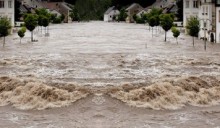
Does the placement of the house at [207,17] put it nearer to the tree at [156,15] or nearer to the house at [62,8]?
the tree at [156,15]

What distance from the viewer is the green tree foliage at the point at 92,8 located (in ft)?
556

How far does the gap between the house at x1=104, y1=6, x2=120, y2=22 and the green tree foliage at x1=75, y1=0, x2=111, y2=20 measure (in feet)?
20.6

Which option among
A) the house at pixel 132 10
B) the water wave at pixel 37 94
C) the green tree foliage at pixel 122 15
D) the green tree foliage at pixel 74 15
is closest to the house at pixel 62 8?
the green tree foliage at pixel 74 15

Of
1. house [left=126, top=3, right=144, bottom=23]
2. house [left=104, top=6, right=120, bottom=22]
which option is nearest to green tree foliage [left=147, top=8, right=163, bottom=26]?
house [left=126, top=3, right=144, bottom=23]

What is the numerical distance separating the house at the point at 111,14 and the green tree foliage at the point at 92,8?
629 centimetres

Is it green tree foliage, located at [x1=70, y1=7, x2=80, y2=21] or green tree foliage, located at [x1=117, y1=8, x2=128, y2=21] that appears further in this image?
green tree foliage, located at [x1=70, y1=7, x2=80, y2=21]

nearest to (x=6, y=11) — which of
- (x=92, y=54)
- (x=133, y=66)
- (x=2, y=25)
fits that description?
(x=2, y=25)

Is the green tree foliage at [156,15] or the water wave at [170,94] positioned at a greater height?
the green tree foliage at [156,15]

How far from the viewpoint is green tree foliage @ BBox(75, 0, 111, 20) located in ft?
556

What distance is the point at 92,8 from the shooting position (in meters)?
176

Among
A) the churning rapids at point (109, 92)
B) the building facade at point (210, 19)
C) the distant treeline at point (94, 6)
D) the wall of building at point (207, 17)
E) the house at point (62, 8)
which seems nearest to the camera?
the churning rapids at point (109, 92)

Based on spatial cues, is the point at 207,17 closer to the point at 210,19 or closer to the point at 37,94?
the point at 210,19

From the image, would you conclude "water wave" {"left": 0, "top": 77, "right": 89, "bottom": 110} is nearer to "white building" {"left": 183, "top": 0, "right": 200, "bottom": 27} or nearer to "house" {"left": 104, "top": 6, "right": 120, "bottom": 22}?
"white building" {"left": 183, "top": 0, "right": 200, "bottom": 27}

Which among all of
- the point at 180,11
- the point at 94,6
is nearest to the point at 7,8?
the point at 180,11
